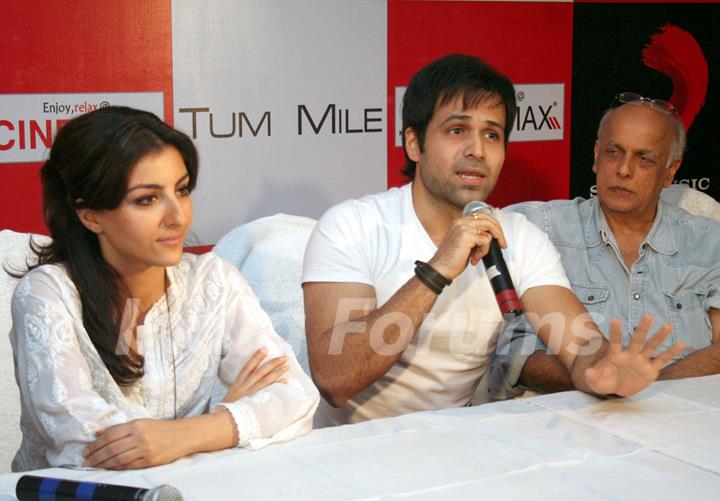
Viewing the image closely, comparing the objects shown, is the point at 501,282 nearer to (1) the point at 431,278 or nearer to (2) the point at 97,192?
(1) the point at 431,278

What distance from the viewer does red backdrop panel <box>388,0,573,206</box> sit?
297 centimetres

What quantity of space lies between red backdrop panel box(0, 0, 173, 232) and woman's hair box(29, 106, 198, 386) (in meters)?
0.77

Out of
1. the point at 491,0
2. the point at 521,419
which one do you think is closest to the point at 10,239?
the point at 521,419

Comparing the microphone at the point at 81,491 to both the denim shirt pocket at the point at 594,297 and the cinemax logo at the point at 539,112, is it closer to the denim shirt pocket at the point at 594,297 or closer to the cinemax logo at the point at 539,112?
the denim shirt pocket at the point at 594,297

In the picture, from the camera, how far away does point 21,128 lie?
2398mm

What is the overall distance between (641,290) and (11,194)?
162 centimetres

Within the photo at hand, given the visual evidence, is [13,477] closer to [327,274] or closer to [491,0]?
[327,274]

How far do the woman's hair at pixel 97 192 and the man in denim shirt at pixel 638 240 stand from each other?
100 centimetres

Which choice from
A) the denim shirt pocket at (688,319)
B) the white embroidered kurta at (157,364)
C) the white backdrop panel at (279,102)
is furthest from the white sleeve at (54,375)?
the denim shirt pocket at (688,319)

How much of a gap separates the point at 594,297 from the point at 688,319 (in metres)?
0.24

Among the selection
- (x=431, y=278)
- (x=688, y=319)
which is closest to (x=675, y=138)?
A: (x=688, y=319)

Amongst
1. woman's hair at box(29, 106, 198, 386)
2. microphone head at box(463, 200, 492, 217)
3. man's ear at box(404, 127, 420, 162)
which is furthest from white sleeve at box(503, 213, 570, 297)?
woman's hair at box(29, 106, 198, 386)

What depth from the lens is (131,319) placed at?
170 centimetres

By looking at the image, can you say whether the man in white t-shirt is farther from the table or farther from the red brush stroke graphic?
the red brush stroke graphic
